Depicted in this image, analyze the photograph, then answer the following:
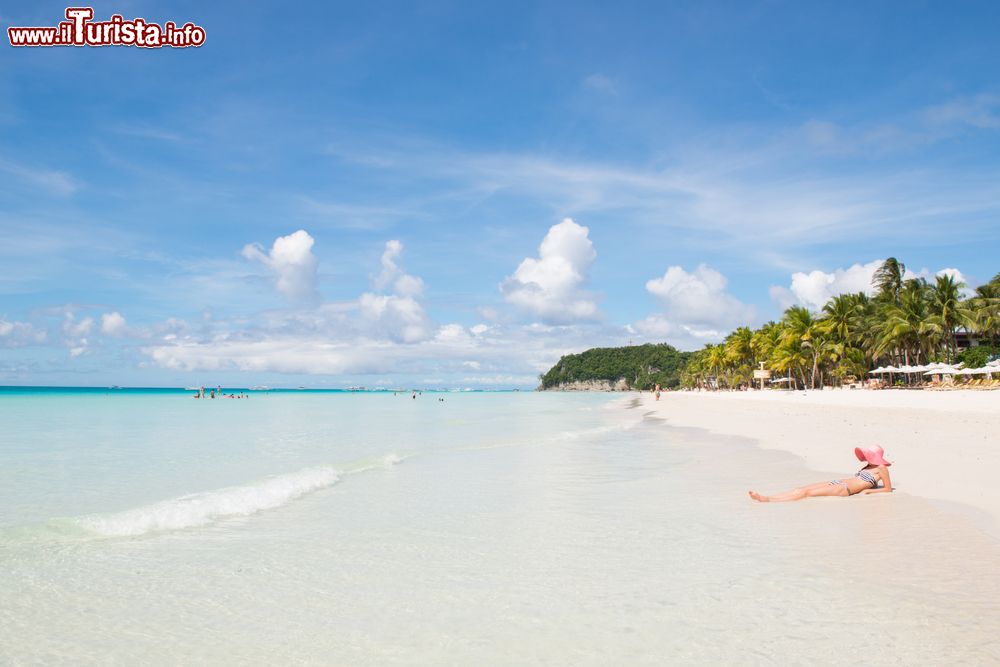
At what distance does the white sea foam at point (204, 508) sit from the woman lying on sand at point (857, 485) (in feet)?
25.3

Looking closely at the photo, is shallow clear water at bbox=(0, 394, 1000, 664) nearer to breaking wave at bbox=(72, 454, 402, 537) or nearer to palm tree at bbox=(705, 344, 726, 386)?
breaking wave at bbox=(72, 454, 402, 537)

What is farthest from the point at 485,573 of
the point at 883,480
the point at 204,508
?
the point at 883,480

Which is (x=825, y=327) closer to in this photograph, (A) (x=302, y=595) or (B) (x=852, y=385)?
(B) (x=852, y=385)

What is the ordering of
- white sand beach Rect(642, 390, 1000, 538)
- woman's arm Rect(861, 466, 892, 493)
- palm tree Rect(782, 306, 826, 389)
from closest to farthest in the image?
white sand beach Rect(642, 390, 1000, 538) → woman's arm Rect(861, 466, 892, 493) → palm tree Rect(782, 306, 826, 389)

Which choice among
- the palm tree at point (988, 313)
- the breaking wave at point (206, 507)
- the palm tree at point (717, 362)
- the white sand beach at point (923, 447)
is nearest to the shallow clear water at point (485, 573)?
the breaking wave at point (206, 507)

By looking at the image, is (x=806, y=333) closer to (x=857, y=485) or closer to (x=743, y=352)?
(x=743, y=352)

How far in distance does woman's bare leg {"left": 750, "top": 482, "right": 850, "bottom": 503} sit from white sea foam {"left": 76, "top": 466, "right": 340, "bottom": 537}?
24.6ft

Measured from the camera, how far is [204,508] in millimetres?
9742

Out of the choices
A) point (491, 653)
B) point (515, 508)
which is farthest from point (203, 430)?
point (491, 653)

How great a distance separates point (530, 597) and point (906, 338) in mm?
67869

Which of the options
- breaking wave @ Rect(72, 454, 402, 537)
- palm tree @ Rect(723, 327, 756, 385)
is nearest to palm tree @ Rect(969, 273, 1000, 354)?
palm tree @ Rect(723, 327, 756, 385)

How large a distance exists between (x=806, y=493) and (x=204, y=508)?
9234 mm

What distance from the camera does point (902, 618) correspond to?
4.92m

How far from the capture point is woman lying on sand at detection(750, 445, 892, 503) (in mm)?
9706
